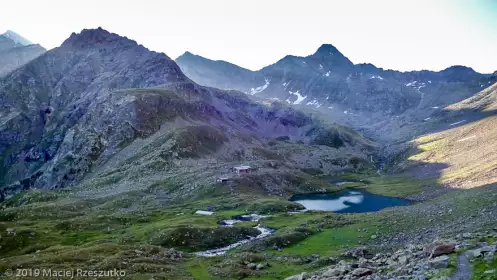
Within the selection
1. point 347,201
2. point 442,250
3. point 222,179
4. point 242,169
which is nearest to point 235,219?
point 222,179

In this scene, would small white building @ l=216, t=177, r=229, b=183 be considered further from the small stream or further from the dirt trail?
the dirt trail

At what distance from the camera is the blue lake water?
136 m

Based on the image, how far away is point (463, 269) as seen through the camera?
101 feet

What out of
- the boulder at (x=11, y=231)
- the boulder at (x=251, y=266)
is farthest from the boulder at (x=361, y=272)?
the boulder at (x=11, y=231)

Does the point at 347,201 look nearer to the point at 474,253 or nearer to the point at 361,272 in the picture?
the point at 361,272

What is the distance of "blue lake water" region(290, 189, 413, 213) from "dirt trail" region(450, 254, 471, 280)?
98015mm

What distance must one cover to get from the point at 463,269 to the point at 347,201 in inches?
4900

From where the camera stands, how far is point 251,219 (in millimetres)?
99188

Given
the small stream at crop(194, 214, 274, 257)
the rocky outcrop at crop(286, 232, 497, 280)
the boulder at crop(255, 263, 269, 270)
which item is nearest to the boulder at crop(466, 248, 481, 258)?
the rocky outcrop at crop(286, 232, 497, 280)

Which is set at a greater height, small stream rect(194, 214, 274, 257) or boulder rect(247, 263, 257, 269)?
boulder rect(247, 263, 257, 269)

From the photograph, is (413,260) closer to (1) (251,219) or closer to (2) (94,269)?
(2) (94,269)

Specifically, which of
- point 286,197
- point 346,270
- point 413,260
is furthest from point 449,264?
point 286,197

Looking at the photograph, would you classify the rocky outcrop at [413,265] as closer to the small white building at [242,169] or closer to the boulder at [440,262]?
the boulder at [440,262]

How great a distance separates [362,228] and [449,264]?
4648cm
